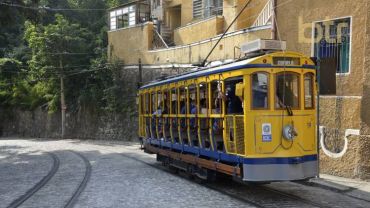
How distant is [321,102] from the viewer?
47.8 ft

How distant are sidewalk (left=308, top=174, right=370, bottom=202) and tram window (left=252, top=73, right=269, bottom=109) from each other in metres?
3.10

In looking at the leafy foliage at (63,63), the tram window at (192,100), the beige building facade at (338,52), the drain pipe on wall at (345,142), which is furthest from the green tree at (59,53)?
the drain pipe on wall at (345,142)

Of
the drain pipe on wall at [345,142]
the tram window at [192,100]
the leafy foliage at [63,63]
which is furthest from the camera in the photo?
the leafy foliage at [63,63]

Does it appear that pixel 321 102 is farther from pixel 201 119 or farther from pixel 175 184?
pixel 175 184

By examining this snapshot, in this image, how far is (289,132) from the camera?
411 inches

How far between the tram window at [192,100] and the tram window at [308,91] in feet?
10.1

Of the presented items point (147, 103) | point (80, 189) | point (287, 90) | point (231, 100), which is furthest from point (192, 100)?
point (147, 103)

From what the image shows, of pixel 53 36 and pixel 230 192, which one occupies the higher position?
pixel 53 36

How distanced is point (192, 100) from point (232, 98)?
2.38 metres

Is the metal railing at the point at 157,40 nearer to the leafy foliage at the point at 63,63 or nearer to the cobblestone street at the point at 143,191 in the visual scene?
the leafy foliage at the point at 63,63

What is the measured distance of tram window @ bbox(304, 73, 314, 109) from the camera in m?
10.8

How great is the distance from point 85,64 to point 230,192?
109 ft

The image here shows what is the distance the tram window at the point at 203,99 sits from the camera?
12328 mm

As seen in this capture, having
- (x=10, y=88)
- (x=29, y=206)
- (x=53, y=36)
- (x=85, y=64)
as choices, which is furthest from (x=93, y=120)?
(x=29, y=206)
